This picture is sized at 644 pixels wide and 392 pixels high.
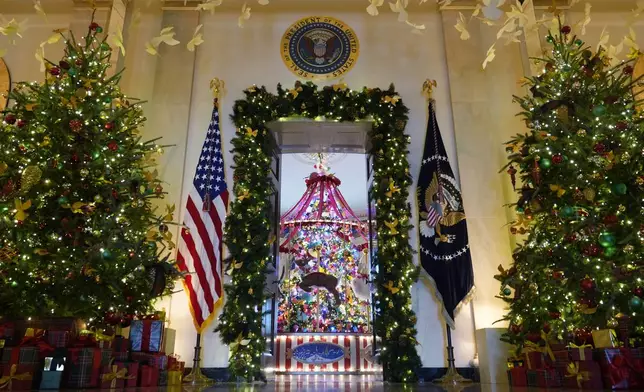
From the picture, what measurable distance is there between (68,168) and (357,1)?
15.8 ft

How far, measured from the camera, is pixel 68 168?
395 cm

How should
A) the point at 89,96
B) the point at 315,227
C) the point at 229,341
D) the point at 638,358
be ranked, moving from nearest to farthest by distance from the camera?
1. the point at 638,358
2. the point at 89,96
3. the point at 229,341
4. the point at 315,227

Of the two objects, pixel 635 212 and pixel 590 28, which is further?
pixel 590 28

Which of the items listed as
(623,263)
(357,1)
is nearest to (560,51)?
(623,263)

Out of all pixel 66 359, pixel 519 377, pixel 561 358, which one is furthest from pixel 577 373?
pixel 66 359

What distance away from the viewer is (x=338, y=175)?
11.4 metres

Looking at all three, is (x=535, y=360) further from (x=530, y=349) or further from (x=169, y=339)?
(x=169, y=339)

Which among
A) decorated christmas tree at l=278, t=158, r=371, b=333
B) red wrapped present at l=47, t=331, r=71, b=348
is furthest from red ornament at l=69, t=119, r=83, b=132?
decorated christmas tree at l=278, t=158, r=371, b=333

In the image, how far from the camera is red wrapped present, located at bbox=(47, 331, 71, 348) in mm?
3188

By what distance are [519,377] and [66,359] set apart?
11.9 ft

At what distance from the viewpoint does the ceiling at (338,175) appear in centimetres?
1080

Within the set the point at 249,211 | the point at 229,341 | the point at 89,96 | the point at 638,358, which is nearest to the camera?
the point at 638,358

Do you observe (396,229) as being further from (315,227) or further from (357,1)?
(315,227)

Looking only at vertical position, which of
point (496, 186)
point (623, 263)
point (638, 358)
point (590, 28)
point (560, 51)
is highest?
point (590, 28)
